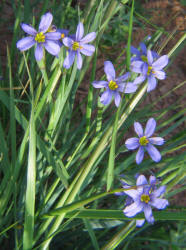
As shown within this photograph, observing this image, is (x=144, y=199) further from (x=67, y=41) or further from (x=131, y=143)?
(x=67, y=41)

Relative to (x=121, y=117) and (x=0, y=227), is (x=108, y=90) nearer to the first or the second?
(x=121, y=117)

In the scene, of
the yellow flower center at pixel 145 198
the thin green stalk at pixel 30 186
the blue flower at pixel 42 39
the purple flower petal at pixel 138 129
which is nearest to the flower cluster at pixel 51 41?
the blue flower at pixel 42 39

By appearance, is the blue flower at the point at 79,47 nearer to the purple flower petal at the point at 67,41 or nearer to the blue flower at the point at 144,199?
the purple flower petal at the point at 67,41

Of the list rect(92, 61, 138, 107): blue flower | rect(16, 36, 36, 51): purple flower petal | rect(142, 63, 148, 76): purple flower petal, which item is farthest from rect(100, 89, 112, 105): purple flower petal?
rect(16, 36, 36, 51): purple flower petal

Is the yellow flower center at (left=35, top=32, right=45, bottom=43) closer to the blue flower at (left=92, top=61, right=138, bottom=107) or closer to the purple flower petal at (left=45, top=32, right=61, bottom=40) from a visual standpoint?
the purple flower petal at (left=45, top=32, right=61, bottom=40)

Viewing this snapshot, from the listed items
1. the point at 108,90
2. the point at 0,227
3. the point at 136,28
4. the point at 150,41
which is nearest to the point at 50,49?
the point at 108,90

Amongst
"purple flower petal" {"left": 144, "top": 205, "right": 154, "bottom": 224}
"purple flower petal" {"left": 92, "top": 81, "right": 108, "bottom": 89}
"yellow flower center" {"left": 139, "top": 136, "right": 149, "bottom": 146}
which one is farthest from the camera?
"yellow flower center" {"left": 139, "top": 136, "right": 149, "bottom": 146}

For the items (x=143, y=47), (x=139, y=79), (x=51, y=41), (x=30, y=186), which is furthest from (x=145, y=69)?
(x=30, y=186)
